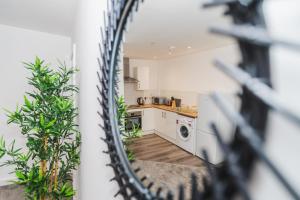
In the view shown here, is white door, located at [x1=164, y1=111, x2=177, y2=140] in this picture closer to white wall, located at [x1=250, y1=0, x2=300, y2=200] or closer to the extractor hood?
the extractor hood

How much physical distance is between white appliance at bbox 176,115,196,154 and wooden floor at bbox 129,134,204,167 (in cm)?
4

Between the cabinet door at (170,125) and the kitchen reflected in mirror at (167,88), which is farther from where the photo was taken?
the cabinet door at (170,125)

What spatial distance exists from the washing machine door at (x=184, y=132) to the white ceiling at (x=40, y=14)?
164 cm

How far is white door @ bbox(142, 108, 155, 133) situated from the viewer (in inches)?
28.7

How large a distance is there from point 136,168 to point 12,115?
0.96 m

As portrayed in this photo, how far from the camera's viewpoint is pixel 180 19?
0.54 meters

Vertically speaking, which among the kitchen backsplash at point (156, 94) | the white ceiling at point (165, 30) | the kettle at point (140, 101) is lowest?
the kettle at point (140, 101)

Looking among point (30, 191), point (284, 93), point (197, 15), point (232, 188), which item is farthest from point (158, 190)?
point (30, 191)

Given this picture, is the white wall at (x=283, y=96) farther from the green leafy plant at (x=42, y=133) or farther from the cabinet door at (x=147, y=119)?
the green leafy plant at (x=42, y=133)

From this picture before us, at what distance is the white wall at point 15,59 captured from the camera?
7.54ft

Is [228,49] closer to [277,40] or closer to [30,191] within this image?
[277,40]

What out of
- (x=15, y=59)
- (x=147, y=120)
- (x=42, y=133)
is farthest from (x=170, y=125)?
(x=15, y=59)

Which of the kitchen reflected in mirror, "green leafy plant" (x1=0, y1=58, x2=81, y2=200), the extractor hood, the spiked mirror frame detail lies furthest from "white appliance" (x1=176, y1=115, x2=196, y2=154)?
"green leafy plant" (x1=0, y1=58, x2=81, y2=200)

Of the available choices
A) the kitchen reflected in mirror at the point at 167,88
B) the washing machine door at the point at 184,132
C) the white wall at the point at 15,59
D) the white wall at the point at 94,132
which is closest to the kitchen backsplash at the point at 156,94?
the kitchen reflected in mirror at the point at 167,88
